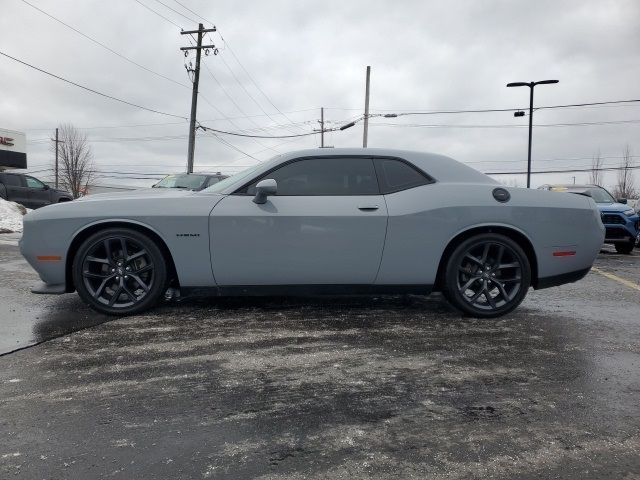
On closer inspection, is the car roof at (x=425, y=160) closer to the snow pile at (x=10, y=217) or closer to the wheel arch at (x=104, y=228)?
the wheel arch at (x=104, y=228)

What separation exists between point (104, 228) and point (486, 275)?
3.37 metres

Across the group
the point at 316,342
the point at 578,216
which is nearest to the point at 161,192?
the point at 316,342

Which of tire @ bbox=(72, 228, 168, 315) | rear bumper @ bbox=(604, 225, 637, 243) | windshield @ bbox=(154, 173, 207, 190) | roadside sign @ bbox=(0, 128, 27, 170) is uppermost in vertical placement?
roadside sign @ bbox=(0, 128, 27, 170)

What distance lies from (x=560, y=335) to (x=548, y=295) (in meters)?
1.76

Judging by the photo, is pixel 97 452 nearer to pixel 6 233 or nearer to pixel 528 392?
pixel 528 392

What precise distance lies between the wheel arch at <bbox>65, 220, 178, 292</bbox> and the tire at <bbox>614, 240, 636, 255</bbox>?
34.3ft

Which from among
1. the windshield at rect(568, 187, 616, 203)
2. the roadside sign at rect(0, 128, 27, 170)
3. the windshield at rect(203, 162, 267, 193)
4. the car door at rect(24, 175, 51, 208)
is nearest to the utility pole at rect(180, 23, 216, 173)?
the car door at rect(24, 175, 51, 208)

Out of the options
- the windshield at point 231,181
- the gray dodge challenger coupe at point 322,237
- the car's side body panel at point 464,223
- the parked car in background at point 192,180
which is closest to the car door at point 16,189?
the parked car in background at point 192,180

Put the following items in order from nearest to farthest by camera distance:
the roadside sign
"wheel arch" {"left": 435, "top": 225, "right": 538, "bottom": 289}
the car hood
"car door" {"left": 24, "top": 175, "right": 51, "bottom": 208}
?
"wheel arch" {"left": 435, "top": 225, "right": 538, "bottom": 289}
the car hood
"car door" {"left": 24, "top": 175, "right": 51, "bottom": 208}
the roadside sign

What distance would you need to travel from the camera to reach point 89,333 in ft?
11.7

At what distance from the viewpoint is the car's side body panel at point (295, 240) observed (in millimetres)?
3828

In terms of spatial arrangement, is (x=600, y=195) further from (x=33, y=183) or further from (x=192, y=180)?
(x=33, y=183)

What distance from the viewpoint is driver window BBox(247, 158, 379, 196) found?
3973 mm

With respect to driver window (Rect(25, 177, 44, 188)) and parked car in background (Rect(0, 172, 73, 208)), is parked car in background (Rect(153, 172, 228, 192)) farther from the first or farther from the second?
driver window (Rect(25, 177, 44, 188))
